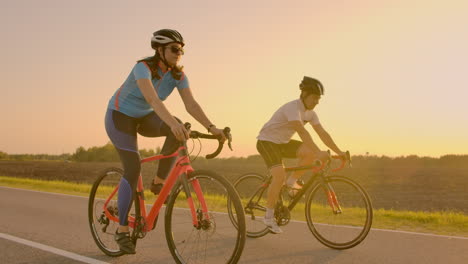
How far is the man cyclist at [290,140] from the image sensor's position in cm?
638

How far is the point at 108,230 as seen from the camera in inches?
219

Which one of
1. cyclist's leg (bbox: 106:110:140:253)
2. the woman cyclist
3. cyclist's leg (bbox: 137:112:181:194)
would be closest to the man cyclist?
the woman cyclist

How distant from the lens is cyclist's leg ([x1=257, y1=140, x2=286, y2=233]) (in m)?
6.50

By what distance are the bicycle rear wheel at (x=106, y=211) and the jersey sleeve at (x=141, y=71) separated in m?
1.37

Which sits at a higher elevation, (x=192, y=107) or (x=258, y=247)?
(x=192, y=107)

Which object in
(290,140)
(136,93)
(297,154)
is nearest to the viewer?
(136,93)

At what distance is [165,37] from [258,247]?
117 inches

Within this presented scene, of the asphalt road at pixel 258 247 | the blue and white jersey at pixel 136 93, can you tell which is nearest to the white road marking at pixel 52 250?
the asphalt road at pixel 258 247

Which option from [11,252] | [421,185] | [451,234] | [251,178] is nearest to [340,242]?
[251,178]

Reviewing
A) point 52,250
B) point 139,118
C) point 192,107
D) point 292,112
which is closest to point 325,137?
point 292,112

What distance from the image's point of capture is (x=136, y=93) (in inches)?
189

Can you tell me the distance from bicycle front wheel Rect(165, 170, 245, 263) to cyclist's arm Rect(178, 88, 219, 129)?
821mm

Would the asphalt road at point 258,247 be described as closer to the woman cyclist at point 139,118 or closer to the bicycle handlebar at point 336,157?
the woman cyclist at point 139,118

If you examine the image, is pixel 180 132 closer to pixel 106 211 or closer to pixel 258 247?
pixel 106 211
